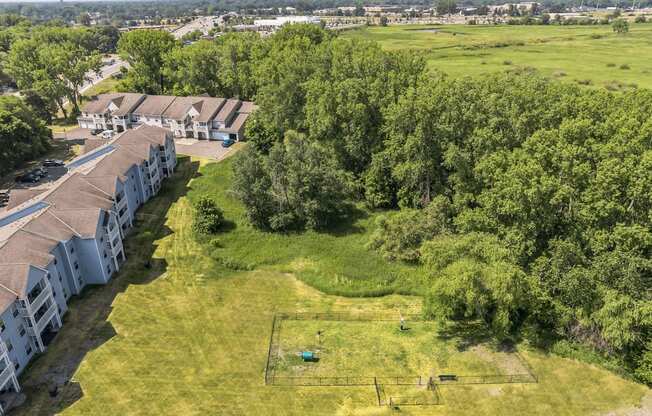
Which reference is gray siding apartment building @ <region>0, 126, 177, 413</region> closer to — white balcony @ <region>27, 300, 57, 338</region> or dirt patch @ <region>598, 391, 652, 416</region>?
white balcony @ <region>27, 300, 57, 338</region>

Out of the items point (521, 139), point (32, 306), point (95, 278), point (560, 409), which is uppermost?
point (521, 139)

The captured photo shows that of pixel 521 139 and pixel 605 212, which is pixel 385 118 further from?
pixel 605 212

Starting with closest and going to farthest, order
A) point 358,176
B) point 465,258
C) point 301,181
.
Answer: point 465,258
point 301,181
point 358,176

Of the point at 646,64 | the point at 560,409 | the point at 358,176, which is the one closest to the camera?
the point at 560,409

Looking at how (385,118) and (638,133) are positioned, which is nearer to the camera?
(638,133)

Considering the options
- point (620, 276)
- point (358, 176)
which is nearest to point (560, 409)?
point (620, 276)

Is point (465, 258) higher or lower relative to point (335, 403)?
higher

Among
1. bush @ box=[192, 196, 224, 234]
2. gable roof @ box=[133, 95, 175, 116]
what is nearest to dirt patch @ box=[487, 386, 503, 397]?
bush @ box=[192, 196, 224, 234]
